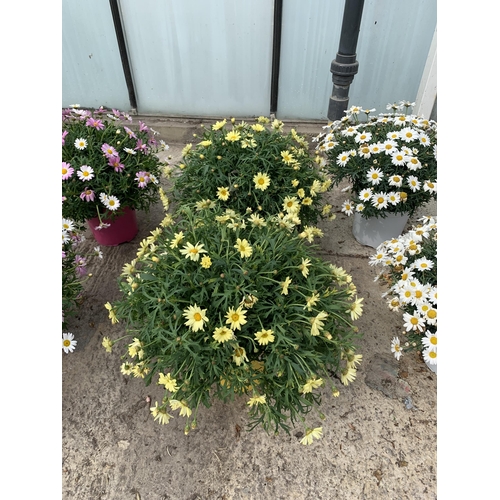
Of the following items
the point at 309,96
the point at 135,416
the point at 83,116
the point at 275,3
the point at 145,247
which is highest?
the point at 275,3

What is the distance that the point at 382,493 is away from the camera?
1483 mm

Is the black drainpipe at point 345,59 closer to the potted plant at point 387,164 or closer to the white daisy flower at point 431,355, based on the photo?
the potted plant at point 387,164

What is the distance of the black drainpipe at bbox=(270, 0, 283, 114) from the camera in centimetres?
317

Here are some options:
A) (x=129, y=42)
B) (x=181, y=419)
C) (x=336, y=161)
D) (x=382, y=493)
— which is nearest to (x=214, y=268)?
(x=181, y=419)

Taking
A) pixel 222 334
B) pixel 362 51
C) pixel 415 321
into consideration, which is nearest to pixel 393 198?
pixel 415 321

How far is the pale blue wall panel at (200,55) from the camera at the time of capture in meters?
3.29

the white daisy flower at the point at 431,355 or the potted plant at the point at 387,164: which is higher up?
the potted plant at the point at 387,164

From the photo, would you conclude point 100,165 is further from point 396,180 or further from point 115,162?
point 396,180

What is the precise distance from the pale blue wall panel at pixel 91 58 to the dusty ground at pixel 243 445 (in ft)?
9.67

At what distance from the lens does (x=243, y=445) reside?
1629mm

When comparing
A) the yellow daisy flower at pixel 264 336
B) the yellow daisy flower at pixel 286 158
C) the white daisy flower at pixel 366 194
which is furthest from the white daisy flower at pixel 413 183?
the yellow daisy flower at pixel 264 336

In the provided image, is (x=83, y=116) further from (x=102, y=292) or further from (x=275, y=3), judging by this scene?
(x=275, y=3)

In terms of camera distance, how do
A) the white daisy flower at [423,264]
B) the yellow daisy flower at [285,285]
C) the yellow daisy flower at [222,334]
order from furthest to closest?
the white daisy flower at [423,264]
the yellow daisy flower at [285,285]
the yellow daisy flower at [222,334]

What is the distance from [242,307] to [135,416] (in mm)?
834
